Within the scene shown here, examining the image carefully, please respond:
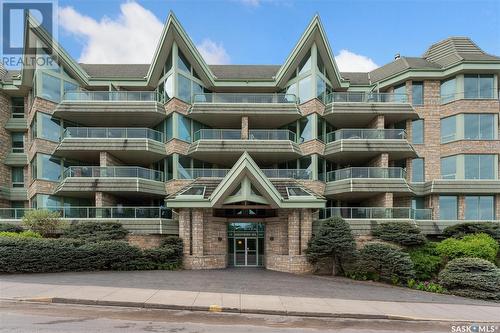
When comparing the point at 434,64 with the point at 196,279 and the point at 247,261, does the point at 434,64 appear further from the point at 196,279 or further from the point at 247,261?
the point at 196,279

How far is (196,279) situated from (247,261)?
7.20 metres

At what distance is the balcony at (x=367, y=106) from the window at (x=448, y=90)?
128 inches

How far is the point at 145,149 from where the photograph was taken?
73.8 ft

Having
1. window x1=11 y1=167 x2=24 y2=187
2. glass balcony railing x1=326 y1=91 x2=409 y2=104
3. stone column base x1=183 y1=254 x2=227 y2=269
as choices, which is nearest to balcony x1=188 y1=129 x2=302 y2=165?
glass balcony railing x1=326 y1=91 x2=409 y2=104

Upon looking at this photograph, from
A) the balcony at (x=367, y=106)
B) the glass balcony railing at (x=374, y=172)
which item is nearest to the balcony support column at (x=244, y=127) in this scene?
the balcony at (x=367, y=106)

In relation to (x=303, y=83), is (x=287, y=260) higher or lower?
lower

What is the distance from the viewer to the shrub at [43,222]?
62.5 ft

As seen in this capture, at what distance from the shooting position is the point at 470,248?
1769cm

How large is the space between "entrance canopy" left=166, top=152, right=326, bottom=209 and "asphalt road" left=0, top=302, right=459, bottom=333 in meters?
9.53

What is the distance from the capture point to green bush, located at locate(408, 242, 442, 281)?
1761 cm

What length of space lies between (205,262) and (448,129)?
2202cm

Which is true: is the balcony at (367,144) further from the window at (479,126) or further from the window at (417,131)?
the window at (479,126)

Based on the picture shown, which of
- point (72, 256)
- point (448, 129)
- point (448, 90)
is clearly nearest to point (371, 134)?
point (448, 129)

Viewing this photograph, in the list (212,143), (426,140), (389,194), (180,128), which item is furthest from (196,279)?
(426,140)
